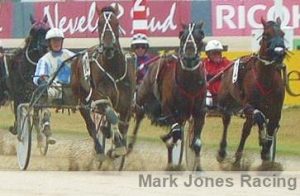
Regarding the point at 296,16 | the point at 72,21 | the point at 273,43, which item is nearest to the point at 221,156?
the point at 273,43

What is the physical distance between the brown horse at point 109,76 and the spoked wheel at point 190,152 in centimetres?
85

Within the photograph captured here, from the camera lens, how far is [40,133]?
53.3 feet

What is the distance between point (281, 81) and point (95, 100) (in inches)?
93.5

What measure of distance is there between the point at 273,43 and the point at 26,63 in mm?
5277

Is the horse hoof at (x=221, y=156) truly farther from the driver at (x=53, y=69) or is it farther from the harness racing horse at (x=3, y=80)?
the harness racing horse at (x=3, y=80)

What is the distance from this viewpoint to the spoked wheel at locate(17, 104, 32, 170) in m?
14.8

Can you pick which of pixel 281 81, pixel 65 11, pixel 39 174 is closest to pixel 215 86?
pixel 281 81

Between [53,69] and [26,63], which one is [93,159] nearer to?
[53,69]

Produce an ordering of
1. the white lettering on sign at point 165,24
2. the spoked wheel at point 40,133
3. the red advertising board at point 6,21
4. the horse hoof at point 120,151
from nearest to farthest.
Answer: the horse hoof at point 120,151 → the spoked wheel at point 40,133 → the white lettering on sign at point 165,24 → the red advertising board at point 6,21

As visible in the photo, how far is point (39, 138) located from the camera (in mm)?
16500

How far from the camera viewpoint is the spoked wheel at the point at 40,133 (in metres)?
15.9

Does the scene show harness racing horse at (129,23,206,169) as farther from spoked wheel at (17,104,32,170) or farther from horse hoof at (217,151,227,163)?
spoked wheel at (17,104,32,170)

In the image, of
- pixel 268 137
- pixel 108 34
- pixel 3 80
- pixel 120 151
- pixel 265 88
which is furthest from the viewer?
pixel 3 80

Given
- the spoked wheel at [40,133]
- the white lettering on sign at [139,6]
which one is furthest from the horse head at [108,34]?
the white lettering on sign at [139,6]
